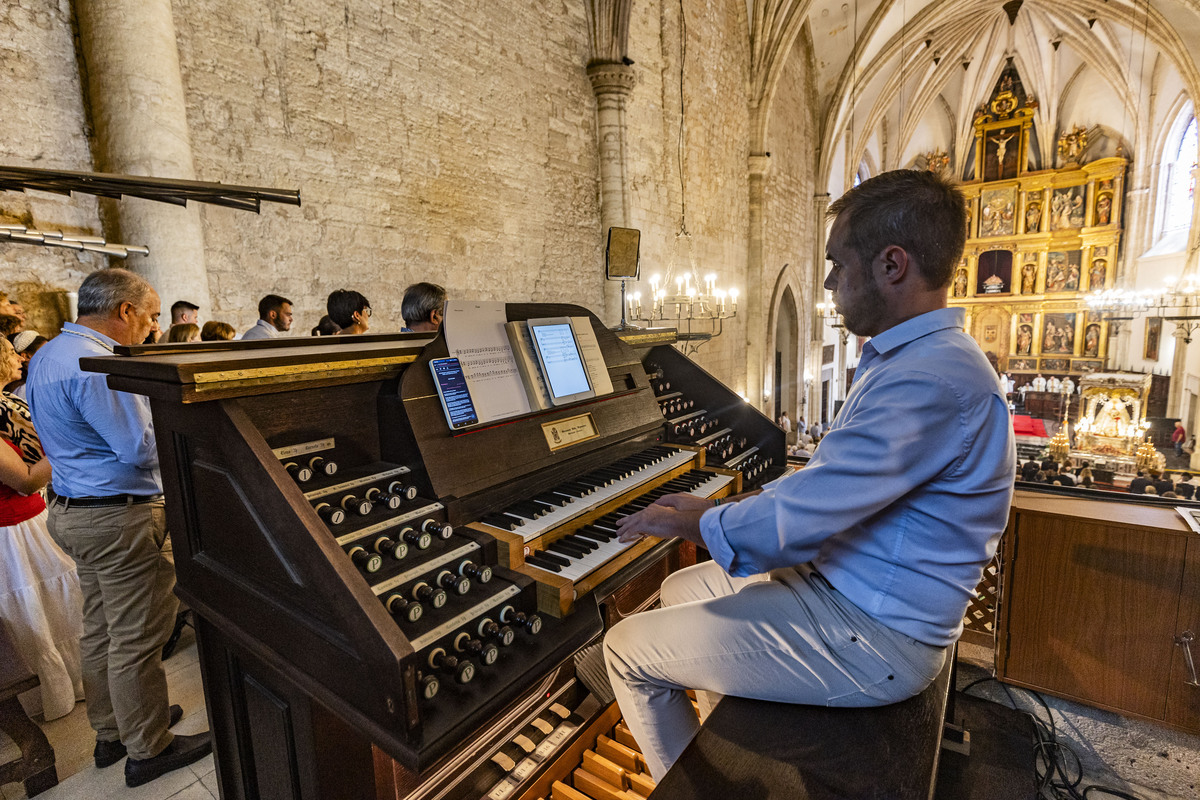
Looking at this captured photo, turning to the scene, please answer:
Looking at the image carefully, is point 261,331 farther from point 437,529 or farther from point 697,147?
point 697,147

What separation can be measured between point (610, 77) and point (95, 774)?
7.53 metres

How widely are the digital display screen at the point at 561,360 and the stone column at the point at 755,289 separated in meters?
9.60

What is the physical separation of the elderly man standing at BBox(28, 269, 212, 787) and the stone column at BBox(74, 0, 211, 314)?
147cm

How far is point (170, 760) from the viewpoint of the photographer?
2.46 m

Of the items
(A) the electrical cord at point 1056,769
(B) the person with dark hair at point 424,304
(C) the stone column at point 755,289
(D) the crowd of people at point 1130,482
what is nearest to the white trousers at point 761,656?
(A) the electrical cord at point 1056,769

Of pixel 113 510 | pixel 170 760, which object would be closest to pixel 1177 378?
pixel 170 760

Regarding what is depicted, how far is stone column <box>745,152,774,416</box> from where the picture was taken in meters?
11.5

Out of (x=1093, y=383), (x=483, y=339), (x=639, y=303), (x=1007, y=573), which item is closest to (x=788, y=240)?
(x=639, y=303)

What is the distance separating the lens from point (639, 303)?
7.76 m

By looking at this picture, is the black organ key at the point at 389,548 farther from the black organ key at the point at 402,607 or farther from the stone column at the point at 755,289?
the stone column at the point at 755,289

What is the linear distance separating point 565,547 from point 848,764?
1002 millimetres

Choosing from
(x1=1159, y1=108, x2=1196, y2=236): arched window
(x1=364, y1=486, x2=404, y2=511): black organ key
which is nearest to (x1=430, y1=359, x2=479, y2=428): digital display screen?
(x1=364, y1=486, x2=404, y2=511): black organ key

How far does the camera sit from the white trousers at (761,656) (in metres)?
1.41

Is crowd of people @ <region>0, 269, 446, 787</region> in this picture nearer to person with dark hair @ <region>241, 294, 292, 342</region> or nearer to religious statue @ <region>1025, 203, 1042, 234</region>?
person with dark hair @ <region>241, 294, 292, 342</region>
